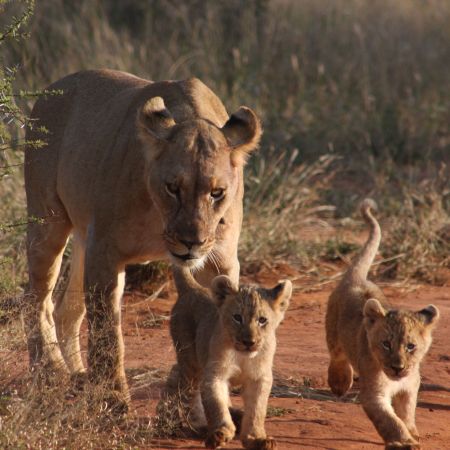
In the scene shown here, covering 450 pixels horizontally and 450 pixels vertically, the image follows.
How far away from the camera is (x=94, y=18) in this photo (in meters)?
14.0

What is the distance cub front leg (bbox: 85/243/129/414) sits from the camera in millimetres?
5590

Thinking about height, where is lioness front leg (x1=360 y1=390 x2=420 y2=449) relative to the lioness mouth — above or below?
below

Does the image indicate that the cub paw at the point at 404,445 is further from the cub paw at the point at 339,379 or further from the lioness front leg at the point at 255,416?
the cub paw at the point at 339,379

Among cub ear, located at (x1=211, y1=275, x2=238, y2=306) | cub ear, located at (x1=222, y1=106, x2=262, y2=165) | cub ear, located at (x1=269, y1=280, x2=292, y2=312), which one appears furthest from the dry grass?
cub ear, located at (x1=222, y1=106, x2=262, y2=165)

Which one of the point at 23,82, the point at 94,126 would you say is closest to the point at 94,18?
the point at 23,82

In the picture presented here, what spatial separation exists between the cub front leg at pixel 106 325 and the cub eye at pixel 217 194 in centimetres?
79

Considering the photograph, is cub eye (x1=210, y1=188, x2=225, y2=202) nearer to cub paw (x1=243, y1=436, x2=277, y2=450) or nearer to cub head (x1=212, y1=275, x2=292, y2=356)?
cub head (x1=212, y1=275, x2=292, y2=356)

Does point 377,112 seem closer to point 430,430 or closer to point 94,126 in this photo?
point 94,126

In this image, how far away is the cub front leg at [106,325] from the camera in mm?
5590

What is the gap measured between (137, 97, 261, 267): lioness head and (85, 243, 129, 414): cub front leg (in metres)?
0.55

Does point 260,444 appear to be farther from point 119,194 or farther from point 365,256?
point 365,256

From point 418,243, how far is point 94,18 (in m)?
6.35

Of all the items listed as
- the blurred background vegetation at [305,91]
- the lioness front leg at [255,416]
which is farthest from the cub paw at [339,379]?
the blurred background vegetation at [305,91]

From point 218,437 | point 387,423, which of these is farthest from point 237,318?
point 387,423
